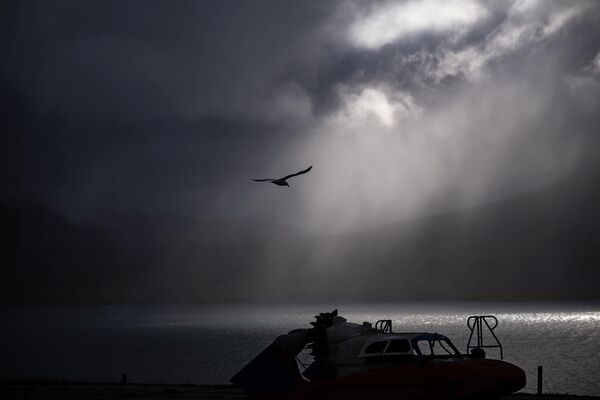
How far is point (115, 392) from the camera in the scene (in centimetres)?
3281

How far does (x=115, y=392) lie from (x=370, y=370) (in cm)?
1756

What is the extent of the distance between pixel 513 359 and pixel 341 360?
278 feet

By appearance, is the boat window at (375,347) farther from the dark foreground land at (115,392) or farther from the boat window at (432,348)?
the dark foreground land at (115,392)

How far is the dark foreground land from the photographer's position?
30.4 meters

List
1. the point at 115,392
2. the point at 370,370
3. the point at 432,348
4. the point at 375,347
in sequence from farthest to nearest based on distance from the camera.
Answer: the point at 115,392 → the point at 375,347 → the point at 432,348 → the point at 370,370

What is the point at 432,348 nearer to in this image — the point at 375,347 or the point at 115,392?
the point at 375,347

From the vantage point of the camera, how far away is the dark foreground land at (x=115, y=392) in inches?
1195

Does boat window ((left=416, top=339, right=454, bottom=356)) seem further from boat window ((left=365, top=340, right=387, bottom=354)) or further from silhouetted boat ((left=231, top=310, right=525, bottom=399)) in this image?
boat window ((left=365, top=340, right=387, bottom=354))

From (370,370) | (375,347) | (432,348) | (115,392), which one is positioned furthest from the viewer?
(115,392)

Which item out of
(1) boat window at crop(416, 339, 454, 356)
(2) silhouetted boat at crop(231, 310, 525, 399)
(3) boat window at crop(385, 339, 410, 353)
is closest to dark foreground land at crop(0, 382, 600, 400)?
(1) boat window at crop(416, 339, 454, 356)

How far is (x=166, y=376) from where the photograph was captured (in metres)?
83.2

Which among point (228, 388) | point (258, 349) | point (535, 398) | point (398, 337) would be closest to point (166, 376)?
point (258, 349)

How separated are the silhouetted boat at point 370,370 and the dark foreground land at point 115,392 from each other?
26.3 ft

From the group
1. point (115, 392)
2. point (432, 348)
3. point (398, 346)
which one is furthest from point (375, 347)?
point (115, 392)
